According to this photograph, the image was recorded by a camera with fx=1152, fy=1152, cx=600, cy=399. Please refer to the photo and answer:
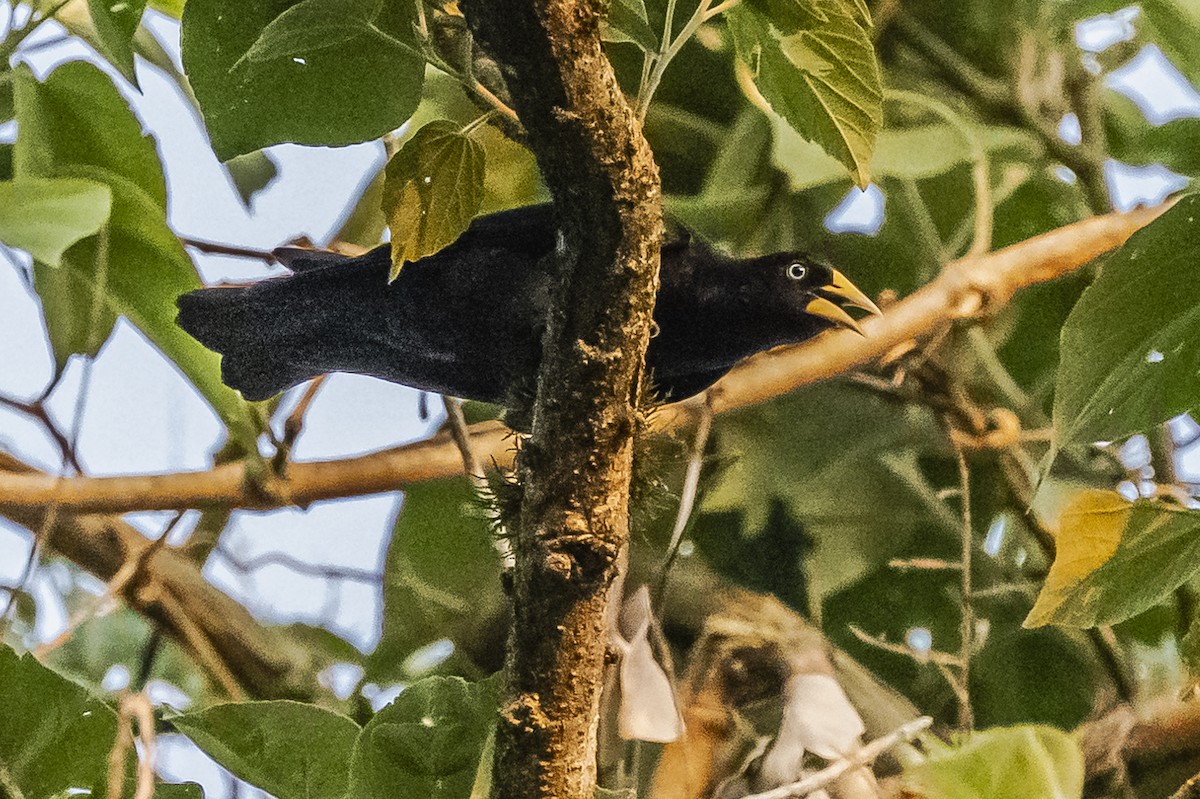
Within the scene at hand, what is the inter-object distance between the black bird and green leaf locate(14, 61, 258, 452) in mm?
94

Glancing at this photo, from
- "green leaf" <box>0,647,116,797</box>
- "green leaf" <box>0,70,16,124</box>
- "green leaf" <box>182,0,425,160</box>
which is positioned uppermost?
"green leaf" <box>0,70,16,124</box>

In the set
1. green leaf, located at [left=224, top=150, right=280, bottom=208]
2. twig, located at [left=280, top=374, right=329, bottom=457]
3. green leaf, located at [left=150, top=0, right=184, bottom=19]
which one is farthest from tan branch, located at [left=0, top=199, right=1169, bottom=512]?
green leaf, located at [left=150, top=0, right=184, bottom=19]

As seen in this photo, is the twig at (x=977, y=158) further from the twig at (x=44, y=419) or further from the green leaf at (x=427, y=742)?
the twig at (x=44, y=419)

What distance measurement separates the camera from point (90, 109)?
89cm

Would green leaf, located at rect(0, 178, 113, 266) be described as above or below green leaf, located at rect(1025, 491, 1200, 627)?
above

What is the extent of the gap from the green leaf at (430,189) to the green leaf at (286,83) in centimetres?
4

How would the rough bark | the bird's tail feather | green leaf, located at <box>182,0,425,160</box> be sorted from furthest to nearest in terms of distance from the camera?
the bird's tail feather
green leaf, located at <box>182,0,425,160</box>
the rough bark

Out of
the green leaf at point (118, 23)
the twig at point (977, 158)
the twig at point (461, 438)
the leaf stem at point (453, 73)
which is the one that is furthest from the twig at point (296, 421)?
the twig at point (977, 158)

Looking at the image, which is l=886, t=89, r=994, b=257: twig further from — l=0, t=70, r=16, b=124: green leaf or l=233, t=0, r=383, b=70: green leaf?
l=0, t=70, r=16, b=124: green leaf

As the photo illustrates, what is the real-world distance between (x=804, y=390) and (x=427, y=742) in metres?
0.63

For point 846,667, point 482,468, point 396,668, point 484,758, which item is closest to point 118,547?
point 396,668

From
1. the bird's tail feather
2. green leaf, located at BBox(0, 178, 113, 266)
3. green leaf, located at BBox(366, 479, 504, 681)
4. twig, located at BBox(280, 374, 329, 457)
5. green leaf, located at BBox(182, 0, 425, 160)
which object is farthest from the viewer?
green leaf, located at BBox(366, 479, 504, 681)

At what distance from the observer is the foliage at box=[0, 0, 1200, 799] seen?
0.61m

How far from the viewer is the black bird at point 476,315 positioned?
0.78 meters
